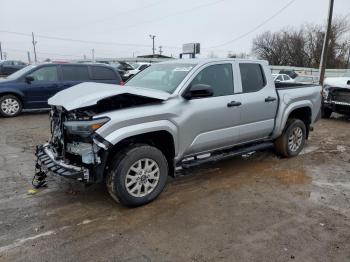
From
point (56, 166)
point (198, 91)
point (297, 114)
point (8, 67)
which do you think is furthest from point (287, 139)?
point (8, 67)

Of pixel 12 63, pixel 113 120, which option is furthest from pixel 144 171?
pixel 12 63

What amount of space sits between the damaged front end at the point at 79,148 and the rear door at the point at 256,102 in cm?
240

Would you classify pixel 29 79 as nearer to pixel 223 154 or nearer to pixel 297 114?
pixel 223 154

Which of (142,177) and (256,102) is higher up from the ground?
(256,102)

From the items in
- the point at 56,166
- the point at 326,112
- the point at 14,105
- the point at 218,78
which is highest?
the point at 218,78

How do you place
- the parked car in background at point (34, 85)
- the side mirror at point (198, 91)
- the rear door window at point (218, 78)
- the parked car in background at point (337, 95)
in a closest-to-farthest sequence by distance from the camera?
1. the side mirror at point (198, 91)
2. the rear door window at point (218, 78)
3. the parked car in background at point (337, 95)
4. the parked car in background at point (34, 85)

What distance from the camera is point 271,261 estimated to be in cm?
321

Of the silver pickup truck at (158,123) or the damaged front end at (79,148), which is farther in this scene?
the silver pickup truck at (158,123)

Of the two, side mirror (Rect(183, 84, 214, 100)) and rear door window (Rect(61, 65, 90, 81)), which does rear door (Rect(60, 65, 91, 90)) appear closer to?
rear door window (Rect(61, 65, 90, 81))

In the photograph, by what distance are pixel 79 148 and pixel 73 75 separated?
7763 mm

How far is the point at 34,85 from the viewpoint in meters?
10.6

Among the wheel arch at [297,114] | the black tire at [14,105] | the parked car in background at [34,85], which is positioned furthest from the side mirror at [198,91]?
the black tire at [14,105]

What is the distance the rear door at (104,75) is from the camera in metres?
11.6

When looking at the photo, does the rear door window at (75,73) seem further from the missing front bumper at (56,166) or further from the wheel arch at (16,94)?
the missing front bumper at (56,166)
